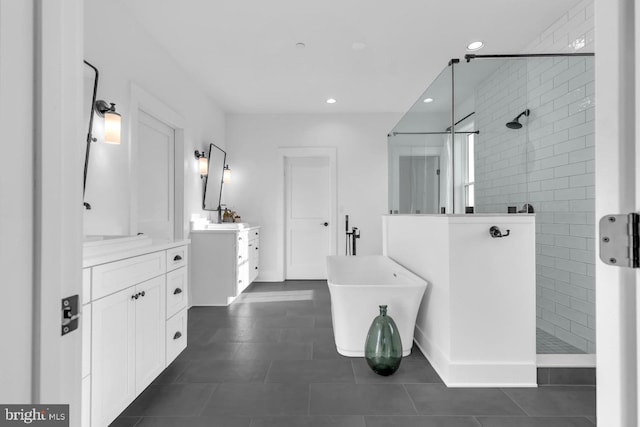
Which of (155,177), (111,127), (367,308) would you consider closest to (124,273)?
(111,127)

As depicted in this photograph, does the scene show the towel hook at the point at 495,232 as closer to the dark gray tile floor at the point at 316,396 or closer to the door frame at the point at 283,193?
the dark gray tile floor at the point at 316,396

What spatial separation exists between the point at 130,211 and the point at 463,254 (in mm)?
2400

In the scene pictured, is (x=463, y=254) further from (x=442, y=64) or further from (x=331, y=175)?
(x=331, y=175)

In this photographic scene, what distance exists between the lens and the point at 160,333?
1886mm

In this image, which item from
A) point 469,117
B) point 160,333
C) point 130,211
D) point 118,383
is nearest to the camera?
point 118,383

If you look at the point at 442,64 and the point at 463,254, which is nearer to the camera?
the point at 463,254

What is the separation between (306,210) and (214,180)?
147 cm

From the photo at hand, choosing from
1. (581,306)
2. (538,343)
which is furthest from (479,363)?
(581,306)

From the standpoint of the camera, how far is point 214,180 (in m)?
4.49

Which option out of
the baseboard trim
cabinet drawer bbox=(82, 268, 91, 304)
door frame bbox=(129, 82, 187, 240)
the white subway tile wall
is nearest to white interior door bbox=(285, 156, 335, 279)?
door frame bbox=(129, 82, 187, 240)

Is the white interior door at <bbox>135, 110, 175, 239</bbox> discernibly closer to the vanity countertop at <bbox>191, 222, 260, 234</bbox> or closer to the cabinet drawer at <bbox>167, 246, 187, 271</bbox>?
the vanity countertop at <bbox>191, 222, 260, 234</bbox>

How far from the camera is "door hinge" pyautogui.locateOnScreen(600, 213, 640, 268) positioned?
0.47 m

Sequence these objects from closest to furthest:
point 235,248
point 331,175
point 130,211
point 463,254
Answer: point 463,254
point 130,211
point 235,248
point 331,175

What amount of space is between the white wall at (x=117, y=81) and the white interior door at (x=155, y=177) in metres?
0.26
